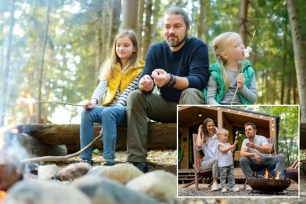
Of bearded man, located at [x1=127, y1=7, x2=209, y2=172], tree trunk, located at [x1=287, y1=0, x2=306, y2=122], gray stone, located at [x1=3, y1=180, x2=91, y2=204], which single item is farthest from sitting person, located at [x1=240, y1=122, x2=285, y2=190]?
tree trunk, located at [x1=287, y1=0, x2=306, y2=122]

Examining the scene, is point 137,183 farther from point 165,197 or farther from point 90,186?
point 90,186

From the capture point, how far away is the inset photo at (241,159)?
3.48 metres

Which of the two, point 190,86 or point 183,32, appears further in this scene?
point 183,32

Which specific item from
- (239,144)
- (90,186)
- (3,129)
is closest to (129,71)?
(3,129)

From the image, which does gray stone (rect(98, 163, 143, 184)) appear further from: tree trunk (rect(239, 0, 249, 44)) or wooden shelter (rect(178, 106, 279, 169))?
tree trunk (rect(239, 0, 249, 44))

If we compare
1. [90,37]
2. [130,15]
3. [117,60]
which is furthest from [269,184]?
[90,37]

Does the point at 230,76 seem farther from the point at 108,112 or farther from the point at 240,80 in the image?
the point at 108,112

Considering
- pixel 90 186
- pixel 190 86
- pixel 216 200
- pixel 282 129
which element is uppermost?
pixel 190 86

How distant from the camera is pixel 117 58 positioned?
4.96 metres

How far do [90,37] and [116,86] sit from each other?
40.8ft

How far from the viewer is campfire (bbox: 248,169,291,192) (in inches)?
137

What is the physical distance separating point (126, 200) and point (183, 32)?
8.23 feet

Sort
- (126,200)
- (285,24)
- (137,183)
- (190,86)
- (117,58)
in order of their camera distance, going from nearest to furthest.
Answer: (126,200) < (137,183) < (190,86) < (117,58) < (285,24)

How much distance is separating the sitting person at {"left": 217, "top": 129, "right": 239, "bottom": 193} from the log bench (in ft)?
4.16
